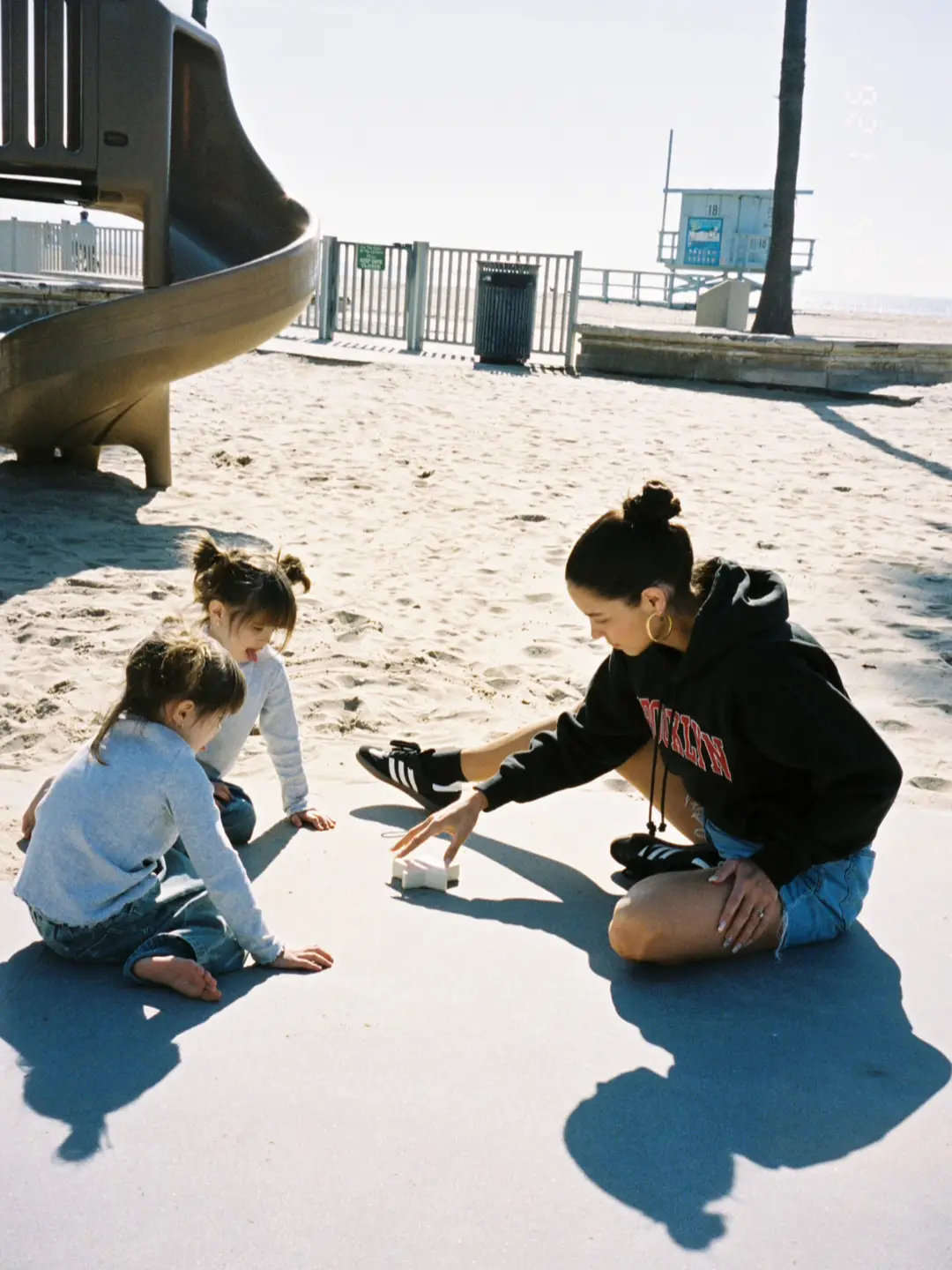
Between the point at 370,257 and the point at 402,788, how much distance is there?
49.6 feet

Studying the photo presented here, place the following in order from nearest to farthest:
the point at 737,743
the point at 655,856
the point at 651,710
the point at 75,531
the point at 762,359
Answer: the point at 737,743 → the point at 651,710 → the point at 655,856 → the point at 75,531 → the point at 762,359

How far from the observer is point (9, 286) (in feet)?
51.6

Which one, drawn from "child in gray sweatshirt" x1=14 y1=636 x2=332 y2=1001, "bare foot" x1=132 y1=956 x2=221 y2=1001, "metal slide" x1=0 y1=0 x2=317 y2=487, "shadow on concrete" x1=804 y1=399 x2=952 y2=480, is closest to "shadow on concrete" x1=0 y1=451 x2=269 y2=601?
"metal slide" x1=0 y1=0 x2=317 y2=487

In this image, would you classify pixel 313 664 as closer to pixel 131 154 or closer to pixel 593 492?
pixel 593 492

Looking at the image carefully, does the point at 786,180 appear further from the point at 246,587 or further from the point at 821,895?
the point at 821,895

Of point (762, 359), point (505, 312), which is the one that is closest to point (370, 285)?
point (505, 312)

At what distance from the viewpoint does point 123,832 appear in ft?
8.74

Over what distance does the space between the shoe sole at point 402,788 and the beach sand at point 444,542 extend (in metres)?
0.17

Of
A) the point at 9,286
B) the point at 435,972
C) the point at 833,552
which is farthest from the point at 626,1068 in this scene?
the point at 9,286

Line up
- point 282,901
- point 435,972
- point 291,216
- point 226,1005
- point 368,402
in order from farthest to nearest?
point 368,402 → point 291,216 → point 282,901 → point 435,972 → point 226,1005

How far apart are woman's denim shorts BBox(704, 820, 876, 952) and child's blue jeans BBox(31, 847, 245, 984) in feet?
3.87

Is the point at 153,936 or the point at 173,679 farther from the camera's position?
the point at 153,936

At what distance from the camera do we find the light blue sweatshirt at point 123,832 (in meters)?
2.62

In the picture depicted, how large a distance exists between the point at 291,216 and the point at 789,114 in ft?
34.0
